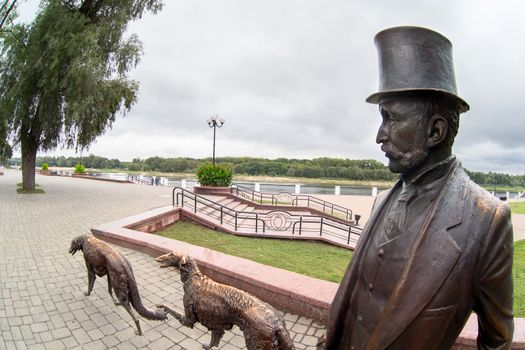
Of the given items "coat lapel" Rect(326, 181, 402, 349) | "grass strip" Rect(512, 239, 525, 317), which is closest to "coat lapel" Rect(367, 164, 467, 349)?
"coat lapel" Rect(326, 181, 402, 349)

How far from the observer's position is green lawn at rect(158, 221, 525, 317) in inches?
250

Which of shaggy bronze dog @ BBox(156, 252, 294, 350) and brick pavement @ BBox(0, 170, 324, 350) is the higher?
shaggy bronze dog @ BBox(156, 252, 294, 350)

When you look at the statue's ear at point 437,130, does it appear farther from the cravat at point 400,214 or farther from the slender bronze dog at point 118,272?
the slender bronze dog at point 118,272

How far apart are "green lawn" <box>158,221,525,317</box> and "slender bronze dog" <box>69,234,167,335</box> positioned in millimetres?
3567

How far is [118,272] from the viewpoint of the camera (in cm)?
352

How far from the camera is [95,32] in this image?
14.4 m

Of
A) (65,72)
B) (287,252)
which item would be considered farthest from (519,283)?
(65,72)

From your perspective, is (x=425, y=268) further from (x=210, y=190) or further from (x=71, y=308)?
(x=210, y=190)

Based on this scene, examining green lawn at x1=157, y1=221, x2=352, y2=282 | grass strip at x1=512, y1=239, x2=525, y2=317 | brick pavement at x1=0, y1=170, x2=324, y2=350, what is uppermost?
grass strip at x1=512, y1=239, x2=525, y2=317

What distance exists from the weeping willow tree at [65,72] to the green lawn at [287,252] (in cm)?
889

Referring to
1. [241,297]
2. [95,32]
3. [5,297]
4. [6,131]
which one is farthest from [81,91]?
[241,297]

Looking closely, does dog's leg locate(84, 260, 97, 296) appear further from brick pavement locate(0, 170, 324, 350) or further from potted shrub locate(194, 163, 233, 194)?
potted shrub locate(194, 163, 233, 194)

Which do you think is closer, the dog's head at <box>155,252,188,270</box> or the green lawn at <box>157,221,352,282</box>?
the dog's head at <box>155,252,188,270</box>

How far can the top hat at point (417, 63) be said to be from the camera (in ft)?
3.52
